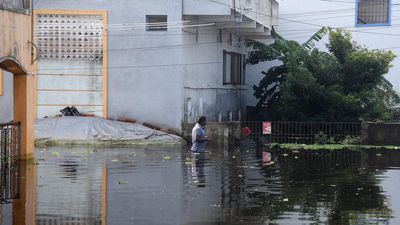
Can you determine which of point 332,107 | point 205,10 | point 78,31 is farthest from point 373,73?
point 78,31

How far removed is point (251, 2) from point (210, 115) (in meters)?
5.90

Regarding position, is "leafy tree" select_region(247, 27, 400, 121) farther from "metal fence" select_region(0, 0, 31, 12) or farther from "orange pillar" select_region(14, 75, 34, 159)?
"metal fence" select_region(0, 0, 31, 12)

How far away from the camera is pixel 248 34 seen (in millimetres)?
40375

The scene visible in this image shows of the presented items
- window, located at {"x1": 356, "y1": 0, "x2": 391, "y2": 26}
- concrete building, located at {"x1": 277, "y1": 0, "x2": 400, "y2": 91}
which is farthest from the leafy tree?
window, located at {"x1": 356, "y1": 0, "x2": 391, "y2": 26}

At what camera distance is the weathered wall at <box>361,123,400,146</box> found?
30406 millimetres

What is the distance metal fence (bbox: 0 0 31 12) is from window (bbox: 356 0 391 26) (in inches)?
986

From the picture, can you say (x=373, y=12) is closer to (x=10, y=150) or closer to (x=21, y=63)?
(x=21, y=63)

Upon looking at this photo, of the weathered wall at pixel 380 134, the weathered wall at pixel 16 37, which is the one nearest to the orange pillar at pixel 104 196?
the weathered wall at pixel 16 37

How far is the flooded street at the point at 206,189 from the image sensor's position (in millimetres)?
12352

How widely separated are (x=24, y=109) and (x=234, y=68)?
2044cm

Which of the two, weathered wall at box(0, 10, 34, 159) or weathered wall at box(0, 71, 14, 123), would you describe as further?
weathered wall at box(0, 71, 14, 123)

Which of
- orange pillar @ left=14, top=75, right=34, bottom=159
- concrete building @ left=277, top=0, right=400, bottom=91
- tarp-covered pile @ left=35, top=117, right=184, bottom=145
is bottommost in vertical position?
tarp-covered pile @ left=35, top=117, right=184, bottom=145

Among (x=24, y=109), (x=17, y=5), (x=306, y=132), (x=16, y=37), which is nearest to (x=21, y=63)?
(x=16, y=37)

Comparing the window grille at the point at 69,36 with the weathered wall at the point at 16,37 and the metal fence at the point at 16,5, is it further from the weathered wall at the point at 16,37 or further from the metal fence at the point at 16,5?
the metal fence at the point at 16,5
